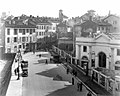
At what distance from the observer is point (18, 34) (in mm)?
54375

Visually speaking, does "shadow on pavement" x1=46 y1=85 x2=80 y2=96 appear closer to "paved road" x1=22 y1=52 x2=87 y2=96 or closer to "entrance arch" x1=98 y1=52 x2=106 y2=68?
"paved road" x1=22 y1=52 x2=87 y2=96

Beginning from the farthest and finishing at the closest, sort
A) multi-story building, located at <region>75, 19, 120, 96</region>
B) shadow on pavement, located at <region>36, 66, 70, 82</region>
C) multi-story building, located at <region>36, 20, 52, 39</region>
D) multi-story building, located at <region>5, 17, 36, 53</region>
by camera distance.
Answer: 1. multi-story building, located at <region>36, 20, 52, 39</region>
2. multi-story building, located at <region>5, 17, 36, 53</region>
3. multi-story building, located at <region>75, 19, 120, 96</region>
4. shadow on pavement, located at <region>36, 66, 70, 82</region>

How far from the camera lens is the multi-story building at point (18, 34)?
51.5 metres

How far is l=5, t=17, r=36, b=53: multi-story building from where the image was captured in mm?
51531

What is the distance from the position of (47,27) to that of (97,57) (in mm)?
38002

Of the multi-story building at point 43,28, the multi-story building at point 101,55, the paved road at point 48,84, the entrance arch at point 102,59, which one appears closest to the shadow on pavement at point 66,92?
the paved road at point 48,84

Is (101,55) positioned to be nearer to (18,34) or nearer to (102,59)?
(102,59)

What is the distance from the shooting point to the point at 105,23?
4697 cm

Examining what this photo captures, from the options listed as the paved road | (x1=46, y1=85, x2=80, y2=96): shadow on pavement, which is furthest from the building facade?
(x1=46, y1=85, x2=80, y2=96): shadow on pavement

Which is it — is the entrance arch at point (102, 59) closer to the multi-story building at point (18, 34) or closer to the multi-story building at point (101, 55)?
the multi-story building at point (101, 55)

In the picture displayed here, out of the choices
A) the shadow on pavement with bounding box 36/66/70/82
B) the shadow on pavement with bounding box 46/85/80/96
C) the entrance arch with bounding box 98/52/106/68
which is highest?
the entrance arch with bounding box 98/52/106/68

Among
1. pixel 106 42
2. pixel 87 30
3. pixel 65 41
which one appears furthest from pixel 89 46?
pixel 65 41

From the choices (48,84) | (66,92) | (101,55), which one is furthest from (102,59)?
(66,92)

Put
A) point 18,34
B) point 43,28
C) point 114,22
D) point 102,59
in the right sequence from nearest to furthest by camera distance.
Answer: point 102,59
point 114,22
point 18,34
point 43,28
